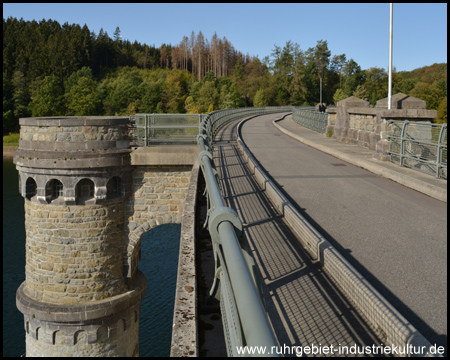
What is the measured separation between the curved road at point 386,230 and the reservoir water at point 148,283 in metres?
8.52

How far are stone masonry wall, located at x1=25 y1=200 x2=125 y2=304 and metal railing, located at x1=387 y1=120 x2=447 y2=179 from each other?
8278 mm

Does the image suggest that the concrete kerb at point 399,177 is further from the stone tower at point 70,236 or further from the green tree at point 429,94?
the green tree at point 429,94

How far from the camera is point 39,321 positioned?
38.4 ft

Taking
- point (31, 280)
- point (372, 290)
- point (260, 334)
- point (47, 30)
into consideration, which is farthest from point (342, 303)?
point (47, 30)

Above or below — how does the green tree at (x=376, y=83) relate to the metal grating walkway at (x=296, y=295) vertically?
above

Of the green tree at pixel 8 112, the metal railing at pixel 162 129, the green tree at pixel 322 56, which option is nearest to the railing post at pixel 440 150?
the metal railing at pixel 162 129

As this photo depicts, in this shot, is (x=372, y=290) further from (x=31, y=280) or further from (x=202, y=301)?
(x=31, y=280)

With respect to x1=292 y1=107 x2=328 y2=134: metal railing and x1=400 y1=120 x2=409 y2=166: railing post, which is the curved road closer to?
x1=400 y1=120 x2=409 y2=166: railing post

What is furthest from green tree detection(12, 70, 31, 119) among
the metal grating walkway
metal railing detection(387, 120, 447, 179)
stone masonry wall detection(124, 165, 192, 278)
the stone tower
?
the metal grating walkway

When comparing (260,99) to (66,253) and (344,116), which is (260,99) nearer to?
(344,116)

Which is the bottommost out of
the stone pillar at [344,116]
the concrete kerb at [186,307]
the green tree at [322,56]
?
the concrete kerb at [186,307]

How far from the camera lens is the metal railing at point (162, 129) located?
13.9 m

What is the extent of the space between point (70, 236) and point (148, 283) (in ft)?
28.1

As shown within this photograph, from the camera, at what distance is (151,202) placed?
13.6 m
